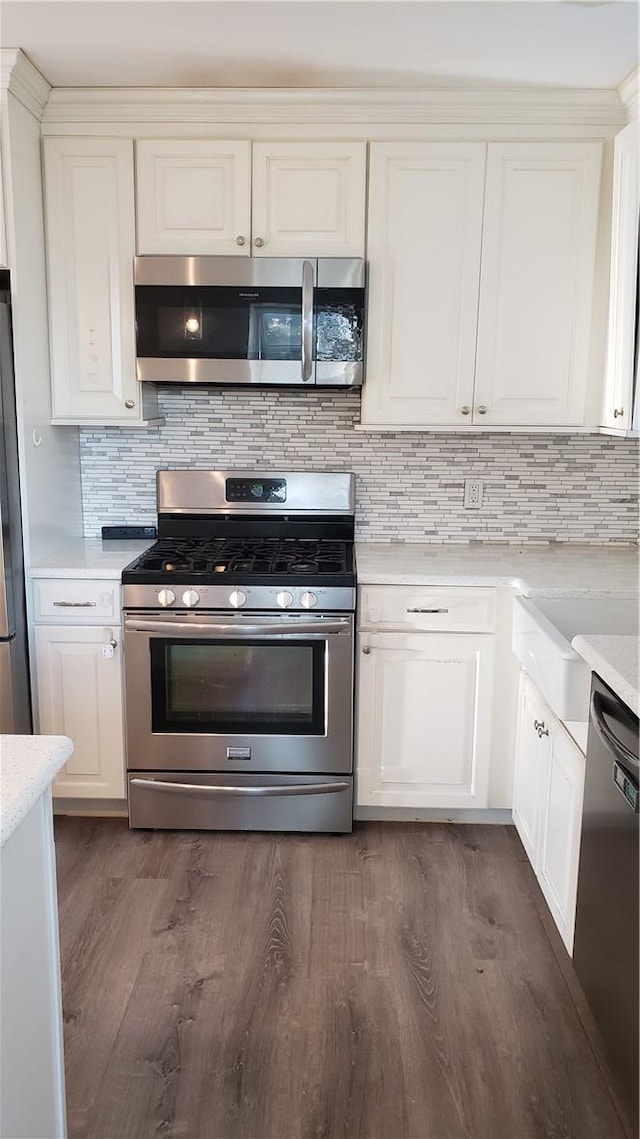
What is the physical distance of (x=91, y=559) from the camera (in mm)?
2914

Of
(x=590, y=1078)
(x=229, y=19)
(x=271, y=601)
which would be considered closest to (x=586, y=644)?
(x=590, y=1078)

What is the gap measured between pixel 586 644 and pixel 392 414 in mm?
1293

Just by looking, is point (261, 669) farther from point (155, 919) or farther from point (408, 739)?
point (155, 919)

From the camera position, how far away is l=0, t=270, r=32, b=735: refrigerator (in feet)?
8.68

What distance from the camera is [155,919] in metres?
2.39

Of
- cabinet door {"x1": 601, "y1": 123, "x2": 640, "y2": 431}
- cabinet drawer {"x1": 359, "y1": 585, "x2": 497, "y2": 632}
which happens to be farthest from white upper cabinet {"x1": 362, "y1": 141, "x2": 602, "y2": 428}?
cabinet drawer {"x1": 359, "y1": 585, "x2": 497, "y2": 632}

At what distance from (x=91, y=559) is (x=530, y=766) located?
1.58m

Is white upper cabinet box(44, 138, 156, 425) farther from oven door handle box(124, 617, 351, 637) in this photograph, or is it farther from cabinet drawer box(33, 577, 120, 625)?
oven door handle box(124, 617, 351, 637)

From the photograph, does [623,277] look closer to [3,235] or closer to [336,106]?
[336,106]

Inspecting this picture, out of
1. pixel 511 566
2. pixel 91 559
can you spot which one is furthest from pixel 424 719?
pixel 91 559

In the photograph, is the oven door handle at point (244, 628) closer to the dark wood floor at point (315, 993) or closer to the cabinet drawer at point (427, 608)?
the cabinet drawer at point (427, 608)

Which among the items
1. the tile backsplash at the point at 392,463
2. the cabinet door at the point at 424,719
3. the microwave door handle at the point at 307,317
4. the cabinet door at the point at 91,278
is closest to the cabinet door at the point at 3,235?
the cabinet door at the point at 91,278

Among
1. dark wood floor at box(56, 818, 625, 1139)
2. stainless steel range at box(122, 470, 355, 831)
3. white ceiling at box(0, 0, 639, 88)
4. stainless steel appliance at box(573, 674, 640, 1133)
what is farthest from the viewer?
stainless steel range at box(122, 470, 355, 831)

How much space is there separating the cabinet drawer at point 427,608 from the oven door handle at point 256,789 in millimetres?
555
